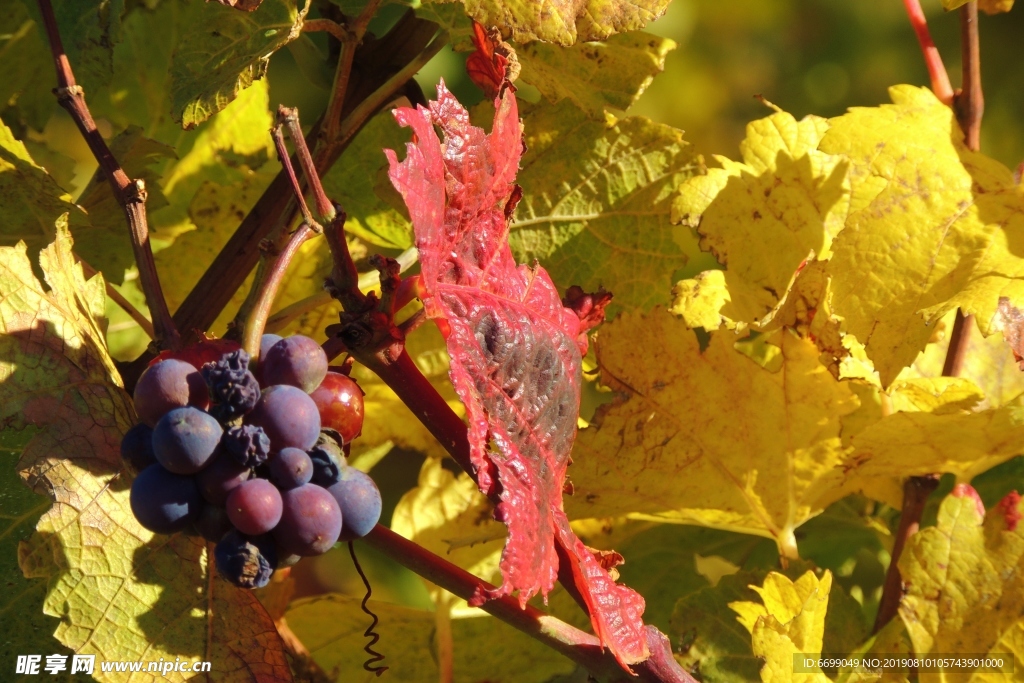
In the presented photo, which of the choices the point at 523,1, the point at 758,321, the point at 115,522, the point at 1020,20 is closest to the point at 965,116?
the point at 758,321

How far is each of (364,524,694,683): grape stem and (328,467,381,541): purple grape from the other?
49 mm

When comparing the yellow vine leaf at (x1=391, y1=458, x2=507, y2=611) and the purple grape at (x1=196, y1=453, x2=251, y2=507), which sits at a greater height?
the purple grape at (x1=196, y1=453, x2=251, y2=507)

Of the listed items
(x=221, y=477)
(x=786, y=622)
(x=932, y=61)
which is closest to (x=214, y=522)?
(x=221, y=477)

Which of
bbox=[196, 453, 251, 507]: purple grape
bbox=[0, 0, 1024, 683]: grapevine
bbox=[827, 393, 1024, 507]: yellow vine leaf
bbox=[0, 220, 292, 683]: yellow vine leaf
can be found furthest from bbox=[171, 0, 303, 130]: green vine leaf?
bbox=[827, 393, 1024, 507]: yellow vine leaf

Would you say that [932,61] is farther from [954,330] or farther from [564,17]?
[564,17]

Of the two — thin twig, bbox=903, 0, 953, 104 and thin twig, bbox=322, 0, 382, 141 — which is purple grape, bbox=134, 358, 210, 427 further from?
thin twig, bbox=903, 0, 953, 104

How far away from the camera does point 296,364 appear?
0.50 meters

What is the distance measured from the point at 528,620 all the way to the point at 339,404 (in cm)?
15

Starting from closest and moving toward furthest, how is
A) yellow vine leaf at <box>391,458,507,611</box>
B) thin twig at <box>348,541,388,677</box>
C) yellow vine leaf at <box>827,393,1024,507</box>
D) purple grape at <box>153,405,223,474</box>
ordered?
purple grape at <box>153,405,223,474</box>
thin twig at <box>348,541,388,677</box>
yellow vine leaf at <box>827,393,1024,507</box>
yellow vine leaf at <box>391,458,507,611</box>

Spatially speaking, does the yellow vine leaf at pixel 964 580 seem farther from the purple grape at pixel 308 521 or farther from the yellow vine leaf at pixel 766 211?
the purple grape at pixel 308 521

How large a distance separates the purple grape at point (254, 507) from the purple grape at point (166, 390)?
49mm

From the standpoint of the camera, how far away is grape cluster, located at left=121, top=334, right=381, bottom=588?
1.57ft

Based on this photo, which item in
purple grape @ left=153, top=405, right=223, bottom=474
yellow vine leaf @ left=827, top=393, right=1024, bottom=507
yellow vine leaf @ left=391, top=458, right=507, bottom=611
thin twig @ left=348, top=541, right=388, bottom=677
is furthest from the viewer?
yellow vine leaf @ left=391, top=458, right=507, bottom=611

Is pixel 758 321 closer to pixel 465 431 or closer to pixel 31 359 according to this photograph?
pixel 465 431
